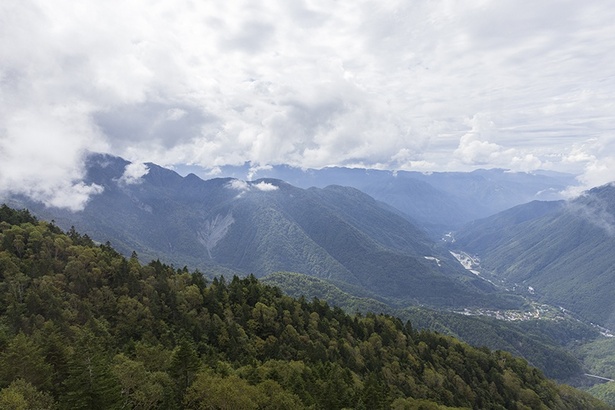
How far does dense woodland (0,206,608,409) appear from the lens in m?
65.6

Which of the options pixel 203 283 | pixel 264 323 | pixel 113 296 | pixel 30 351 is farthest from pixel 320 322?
pixel 30 351

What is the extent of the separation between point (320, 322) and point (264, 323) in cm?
2721

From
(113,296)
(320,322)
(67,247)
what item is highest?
(67,247)

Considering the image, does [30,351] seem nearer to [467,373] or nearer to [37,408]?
[37,408]

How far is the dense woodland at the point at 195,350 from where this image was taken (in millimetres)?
65562

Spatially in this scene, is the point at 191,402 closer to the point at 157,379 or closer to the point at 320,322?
the point at 157,379

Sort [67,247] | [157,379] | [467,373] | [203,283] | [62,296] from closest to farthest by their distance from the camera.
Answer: [157,379] < [62,296] < [67,247] < [203,283] < [467,373]

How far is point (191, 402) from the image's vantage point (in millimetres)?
67375

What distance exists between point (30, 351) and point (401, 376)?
397 ft

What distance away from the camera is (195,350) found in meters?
92.2

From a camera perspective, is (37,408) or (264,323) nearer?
(37,408)

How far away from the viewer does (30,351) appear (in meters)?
66.4

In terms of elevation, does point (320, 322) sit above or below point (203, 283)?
below

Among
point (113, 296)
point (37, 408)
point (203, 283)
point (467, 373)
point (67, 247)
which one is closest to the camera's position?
point (37, 408)
